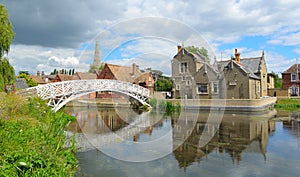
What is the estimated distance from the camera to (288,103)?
32906mm

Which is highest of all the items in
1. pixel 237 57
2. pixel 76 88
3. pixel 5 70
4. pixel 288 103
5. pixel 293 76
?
pixel 237 57

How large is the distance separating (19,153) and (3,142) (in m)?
1.53

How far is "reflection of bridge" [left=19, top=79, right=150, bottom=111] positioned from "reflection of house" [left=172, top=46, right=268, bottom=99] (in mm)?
5584

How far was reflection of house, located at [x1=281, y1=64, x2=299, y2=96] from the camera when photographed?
129 ft

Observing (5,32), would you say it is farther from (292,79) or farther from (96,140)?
(292,79)

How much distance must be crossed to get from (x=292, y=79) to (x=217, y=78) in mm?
15983

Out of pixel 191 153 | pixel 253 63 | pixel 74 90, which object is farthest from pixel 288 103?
pixel 74 90

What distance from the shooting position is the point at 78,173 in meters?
7.97

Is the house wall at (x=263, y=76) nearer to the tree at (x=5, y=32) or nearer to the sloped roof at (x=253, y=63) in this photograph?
the sloped roof at (x=253, y=63)

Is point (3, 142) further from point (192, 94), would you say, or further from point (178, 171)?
point (192, 94)

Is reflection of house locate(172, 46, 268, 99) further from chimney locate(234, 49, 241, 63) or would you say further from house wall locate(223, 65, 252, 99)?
chimney locate(234, 49, 241, 63)

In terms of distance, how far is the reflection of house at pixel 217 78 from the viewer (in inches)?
1235

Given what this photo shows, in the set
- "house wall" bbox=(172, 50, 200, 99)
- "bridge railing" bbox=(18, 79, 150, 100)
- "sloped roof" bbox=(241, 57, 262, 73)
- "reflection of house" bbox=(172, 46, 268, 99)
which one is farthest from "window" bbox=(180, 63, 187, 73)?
"sloped roof" bbox=(241, 57, 262, 73)

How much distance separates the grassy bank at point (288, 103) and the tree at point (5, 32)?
105ft
